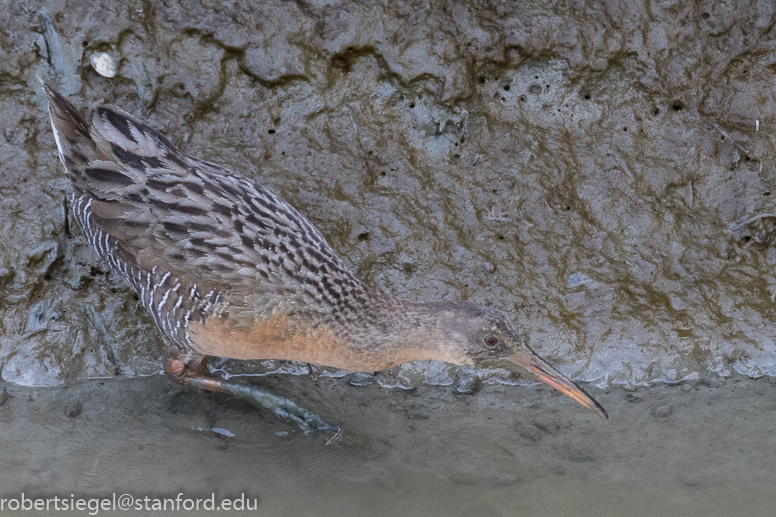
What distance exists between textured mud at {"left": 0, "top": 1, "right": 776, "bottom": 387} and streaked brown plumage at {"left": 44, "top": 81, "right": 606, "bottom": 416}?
1.95ft

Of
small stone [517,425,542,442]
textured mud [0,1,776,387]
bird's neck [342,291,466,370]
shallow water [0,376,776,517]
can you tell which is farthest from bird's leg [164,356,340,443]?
small stone [517,425,542,442]

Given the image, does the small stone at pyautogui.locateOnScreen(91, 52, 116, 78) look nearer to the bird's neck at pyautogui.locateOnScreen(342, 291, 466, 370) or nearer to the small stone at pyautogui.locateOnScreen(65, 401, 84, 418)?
the small stone at pyautogui.locateOnScreen(65, 401, 84, 418)

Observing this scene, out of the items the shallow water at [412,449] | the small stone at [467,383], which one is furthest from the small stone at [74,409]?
the small stone at [467,383]

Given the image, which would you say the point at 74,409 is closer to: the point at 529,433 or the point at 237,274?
the point at 237,274

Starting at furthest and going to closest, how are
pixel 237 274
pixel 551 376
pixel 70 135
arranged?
pixel 70 135 < pixel 551 376 < pixel 237 274

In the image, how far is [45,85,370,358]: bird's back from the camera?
331 centimetres

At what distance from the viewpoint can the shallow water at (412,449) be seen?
11.7 ft

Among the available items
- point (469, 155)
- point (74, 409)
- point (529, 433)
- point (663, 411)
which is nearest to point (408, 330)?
point (529, 433)

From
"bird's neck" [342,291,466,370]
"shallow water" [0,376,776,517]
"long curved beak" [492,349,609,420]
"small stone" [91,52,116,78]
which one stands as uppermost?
"small stone" [91,52,116,78]

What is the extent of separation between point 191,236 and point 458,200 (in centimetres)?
161

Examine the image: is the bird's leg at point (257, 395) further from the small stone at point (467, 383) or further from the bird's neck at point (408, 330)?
the small stone at point (467, 383)

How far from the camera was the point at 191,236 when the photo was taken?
329 centimetres

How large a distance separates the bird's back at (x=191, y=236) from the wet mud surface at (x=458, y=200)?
0.62m

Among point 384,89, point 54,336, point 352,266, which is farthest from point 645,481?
point 54,336
